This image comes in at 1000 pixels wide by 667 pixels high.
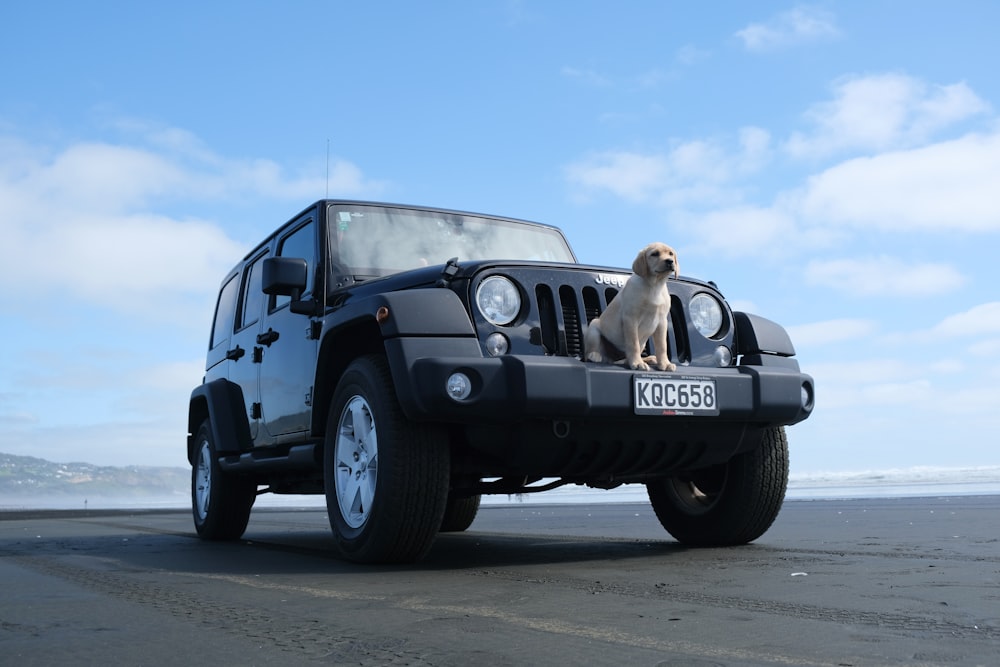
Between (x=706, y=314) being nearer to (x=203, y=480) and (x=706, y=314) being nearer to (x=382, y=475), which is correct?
(x=382, y=475)

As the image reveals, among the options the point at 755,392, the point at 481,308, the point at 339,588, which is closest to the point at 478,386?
the point at 481,308

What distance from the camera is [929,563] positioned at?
461 cm

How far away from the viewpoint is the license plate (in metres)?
4.83

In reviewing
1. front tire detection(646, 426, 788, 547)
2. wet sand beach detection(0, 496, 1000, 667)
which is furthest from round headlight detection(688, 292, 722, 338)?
wet sand beach detection(0, 496, 1000, 667)

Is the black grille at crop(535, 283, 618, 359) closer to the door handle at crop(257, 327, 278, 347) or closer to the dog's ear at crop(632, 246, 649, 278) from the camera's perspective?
the dog's ear at crop(632, 246, 649, 278)

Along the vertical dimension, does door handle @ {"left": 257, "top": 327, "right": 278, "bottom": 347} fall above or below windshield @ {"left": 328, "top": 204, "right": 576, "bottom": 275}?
below

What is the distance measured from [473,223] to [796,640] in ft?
14.3

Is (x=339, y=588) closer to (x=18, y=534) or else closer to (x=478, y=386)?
(x=478, y=386)

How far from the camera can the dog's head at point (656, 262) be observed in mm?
4941

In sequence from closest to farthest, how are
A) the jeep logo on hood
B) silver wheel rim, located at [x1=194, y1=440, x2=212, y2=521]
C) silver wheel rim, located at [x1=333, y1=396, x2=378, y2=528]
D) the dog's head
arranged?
the dog's head
silver wheel rim, located at [x1=333, y1=396, x2=378, y2=528]
the jeep logo on hood
silver wheel rim, located at [x1=194, y1=440, x2=212, y2=521]

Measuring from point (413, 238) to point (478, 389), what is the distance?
6.63 feet

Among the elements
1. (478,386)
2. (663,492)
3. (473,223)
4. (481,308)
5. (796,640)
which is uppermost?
(473,223)

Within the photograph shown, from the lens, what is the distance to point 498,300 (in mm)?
4996

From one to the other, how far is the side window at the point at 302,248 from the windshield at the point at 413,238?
0.18 metres
